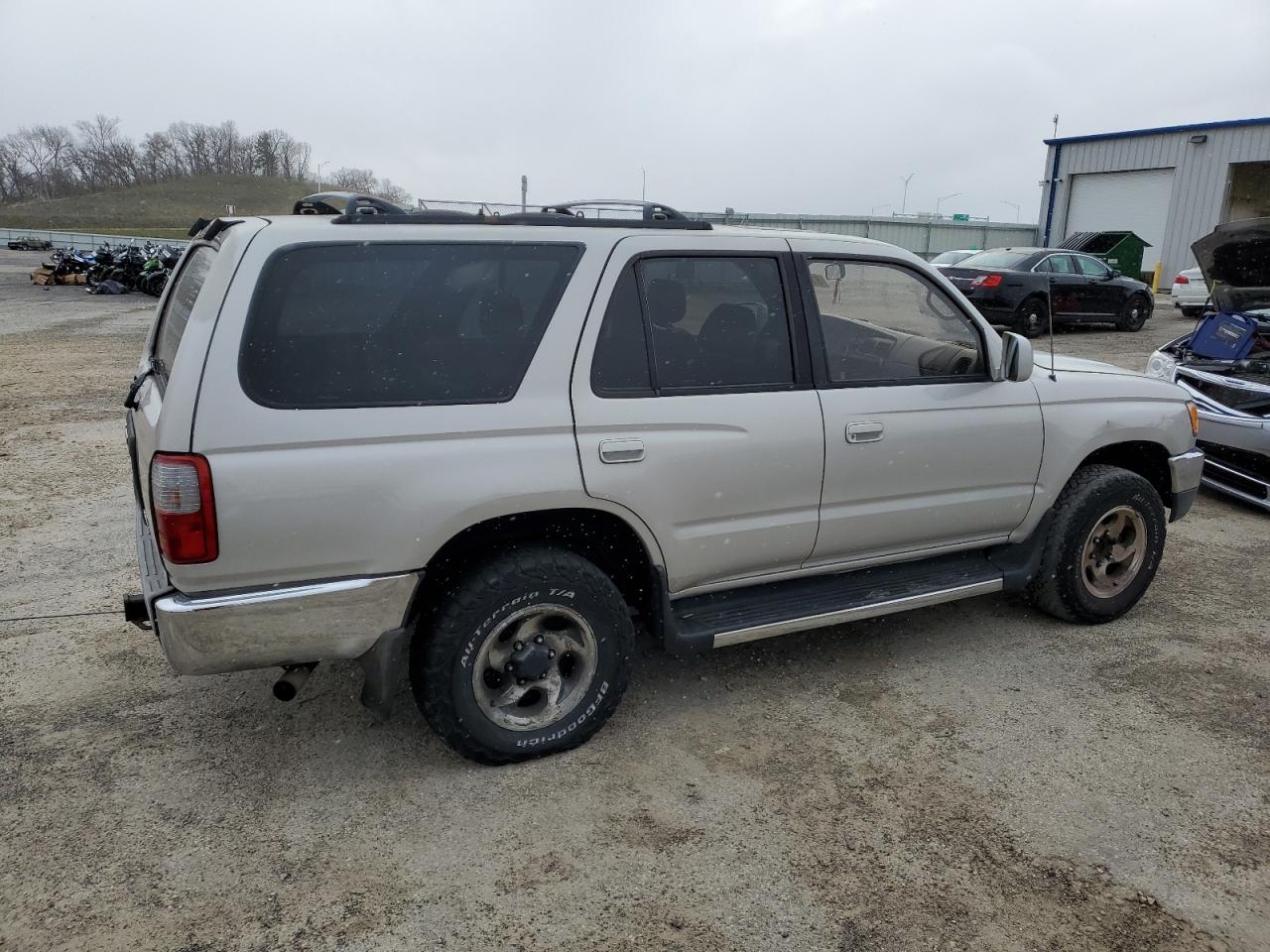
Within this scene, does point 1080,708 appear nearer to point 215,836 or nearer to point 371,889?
point 371,889

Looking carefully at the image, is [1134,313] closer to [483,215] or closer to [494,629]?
[483,215]

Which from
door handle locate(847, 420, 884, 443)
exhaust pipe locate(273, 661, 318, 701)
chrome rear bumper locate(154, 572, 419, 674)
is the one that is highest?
door handle locate(847, 420, 884, 443)

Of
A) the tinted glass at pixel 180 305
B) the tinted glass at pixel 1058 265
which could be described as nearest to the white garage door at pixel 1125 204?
the tinted glass at pixel 1058 265

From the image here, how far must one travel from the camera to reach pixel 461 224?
10.4 ft

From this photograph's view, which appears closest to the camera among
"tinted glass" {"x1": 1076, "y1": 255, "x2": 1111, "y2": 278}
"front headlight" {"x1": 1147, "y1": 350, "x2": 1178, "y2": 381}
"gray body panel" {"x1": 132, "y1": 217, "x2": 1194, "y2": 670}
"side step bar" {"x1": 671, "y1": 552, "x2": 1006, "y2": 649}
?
"gray body panel" {"x1": 132, "y1": 217, "x2": 1194, "y2": 670}

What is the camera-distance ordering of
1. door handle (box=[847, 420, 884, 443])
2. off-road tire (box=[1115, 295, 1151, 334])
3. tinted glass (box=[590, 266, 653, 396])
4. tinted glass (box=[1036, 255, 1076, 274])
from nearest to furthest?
1. tinted glass (box=[590, 266, 653, 396])
2. door handle (box=[847, 420, 884, 443])
3. tinted glass (box=[1036, 255, 1076, 274])
4. off-road tire (box=[1115, 295, 1151, 334])

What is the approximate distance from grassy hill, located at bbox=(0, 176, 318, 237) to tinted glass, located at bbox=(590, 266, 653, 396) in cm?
7718

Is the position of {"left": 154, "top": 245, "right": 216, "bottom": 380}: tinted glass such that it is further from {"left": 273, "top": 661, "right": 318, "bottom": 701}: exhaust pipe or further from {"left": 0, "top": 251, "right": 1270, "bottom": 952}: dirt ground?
{"left": 0, "top": 251, "right": 1270, "bottom": 952}: dirt ground

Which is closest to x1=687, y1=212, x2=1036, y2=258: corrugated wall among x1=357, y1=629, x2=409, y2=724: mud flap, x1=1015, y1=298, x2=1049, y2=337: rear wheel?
x1=1015, y1=298, x2=1049, y2=337: rear wheel

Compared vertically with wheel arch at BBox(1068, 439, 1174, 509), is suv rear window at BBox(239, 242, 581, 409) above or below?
above

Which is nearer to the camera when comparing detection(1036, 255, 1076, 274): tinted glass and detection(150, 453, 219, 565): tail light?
detection(150, 453, 219, 565): tail light

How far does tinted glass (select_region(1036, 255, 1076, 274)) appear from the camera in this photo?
15.8 meters

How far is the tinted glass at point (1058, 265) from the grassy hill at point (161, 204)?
68.4 meters

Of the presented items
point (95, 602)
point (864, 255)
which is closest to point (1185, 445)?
point (864, 255)
